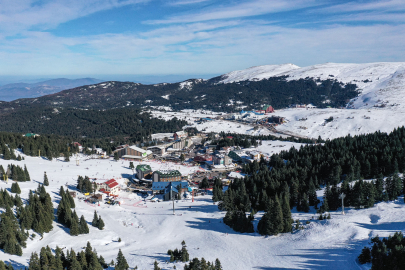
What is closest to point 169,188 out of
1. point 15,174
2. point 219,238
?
point 219,238

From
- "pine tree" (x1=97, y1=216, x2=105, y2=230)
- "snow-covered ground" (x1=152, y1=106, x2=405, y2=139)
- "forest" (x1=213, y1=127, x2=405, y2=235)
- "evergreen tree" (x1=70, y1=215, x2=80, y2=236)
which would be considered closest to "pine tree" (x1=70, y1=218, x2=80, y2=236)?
"evergreen tree" (x1=70, y1=215, x2=80, y2=236)

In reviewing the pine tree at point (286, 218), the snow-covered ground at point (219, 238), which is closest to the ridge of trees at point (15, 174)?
the snow-covered ground at point (219, 238)

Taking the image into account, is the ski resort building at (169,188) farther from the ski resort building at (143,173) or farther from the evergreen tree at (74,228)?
the evergreen tree at (74,228)

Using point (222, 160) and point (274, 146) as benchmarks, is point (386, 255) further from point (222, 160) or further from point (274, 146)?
point (274, 146)

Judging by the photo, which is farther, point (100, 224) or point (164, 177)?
point (164, 177)

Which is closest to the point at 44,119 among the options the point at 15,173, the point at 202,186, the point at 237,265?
the point at 15,173

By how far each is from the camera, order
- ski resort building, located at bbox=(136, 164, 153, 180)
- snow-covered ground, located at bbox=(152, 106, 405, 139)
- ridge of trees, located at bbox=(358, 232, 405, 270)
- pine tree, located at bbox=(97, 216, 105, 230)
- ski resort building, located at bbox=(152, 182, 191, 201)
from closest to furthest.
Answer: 1. ridge of trees, located at bbox=(358, 232, 405, 270)
2. pine tree, located at bbox=(97, 216, 105, 230)
3. ski resort building, located at bbox=(152, 182, 191, 201)
4. ski resort building, located at bbox=(136, 164, 153, 180)
5. snow-covered ground, located at bbox=(152, 106, 405, 139)

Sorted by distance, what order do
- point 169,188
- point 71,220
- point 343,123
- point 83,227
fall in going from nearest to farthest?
point 83,227
point 71,220
point 169,188
point 343,123

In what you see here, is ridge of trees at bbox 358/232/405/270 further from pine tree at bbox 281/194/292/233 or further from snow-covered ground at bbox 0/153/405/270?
pine tree at bbox 281/194/292/233

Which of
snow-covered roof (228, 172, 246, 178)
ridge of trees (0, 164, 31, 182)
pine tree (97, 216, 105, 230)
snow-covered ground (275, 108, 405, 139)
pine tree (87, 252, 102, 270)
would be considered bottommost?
snow-covered roof (228, 172, 246, 178)

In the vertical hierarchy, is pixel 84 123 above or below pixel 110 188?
above
